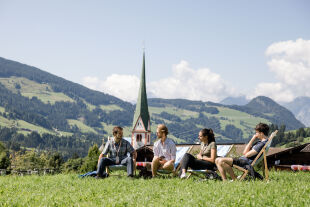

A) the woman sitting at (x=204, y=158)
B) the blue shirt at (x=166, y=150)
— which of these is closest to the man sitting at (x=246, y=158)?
the woman sitting at (x=204, y=158)

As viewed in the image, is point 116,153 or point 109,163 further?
point 116,153

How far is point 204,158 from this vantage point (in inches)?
381

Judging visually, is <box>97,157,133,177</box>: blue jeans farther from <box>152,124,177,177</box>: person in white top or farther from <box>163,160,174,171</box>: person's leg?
<box>163,160,174,171</box>: person's leg

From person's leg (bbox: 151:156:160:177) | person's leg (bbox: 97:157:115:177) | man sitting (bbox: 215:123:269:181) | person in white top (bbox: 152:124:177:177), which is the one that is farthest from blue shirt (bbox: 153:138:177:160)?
man sitting (bbox: 215:123:269:181)

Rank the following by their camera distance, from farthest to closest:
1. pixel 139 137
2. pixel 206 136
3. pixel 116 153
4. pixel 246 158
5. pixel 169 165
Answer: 1. pixel 139 137
2. pixel 116 153
3. pixel 169 165
4. pixel 206 136
5. pixel 246 158

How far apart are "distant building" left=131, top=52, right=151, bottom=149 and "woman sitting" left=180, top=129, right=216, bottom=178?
66746 millimetres

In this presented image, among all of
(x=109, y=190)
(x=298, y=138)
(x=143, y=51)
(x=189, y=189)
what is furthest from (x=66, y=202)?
(x=298, y=138)

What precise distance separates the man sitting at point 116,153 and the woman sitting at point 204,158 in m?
1.67

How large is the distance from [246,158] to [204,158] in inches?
44.3

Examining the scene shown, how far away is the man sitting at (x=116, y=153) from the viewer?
10430 mm

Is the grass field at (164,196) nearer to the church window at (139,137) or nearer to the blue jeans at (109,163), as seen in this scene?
the blue jeans at (109,163)

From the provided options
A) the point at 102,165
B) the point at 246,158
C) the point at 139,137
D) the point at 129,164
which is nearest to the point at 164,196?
the point at 246,158

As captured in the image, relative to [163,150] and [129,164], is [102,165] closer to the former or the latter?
[129,164]

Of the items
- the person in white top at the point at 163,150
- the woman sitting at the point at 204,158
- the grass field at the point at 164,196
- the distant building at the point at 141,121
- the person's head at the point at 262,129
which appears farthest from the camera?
the distant building at the point at 141,121
